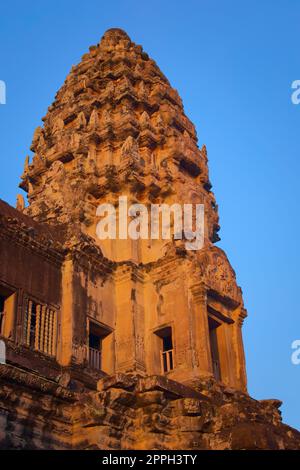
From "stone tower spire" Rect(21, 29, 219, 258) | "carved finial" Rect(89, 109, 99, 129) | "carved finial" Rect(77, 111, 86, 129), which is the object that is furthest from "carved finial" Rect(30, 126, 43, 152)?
"carved finial" Rect(89, 109, 99, 129)

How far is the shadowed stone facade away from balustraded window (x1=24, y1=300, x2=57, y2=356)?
1.3 inches

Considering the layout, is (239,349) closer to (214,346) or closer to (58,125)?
(214,346)

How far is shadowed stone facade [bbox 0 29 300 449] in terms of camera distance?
1800cm

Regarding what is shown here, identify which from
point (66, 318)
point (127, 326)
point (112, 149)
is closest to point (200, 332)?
point (127, 326)

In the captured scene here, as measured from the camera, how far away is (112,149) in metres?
29.0

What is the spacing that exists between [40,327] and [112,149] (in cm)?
1023

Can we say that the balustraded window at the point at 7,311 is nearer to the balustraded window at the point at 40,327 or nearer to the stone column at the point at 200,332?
the balustraded window at the point at 40,327

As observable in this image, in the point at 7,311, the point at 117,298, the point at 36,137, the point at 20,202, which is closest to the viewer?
the point at 7,311

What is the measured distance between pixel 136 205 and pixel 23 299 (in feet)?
24.8

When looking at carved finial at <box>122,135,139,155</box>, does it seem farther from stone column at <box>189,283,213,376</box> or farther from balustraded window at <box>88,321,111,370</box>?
balustraded window at <box>88,321,111,370</box>

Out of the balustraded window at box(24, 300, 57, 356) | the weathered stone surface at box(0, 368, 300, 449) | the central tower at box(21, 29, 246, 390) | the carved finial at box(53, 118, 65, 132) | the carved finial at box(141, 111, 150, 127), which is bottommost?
the weathered stone surface at box(0, 368, 300, 449)

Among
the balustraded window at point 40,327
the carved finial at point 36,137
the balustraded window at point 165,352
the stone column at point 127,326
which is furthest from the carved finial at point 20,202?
the balustraded window at point 165,352
